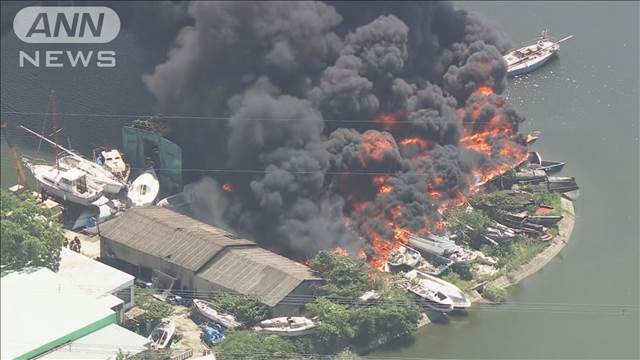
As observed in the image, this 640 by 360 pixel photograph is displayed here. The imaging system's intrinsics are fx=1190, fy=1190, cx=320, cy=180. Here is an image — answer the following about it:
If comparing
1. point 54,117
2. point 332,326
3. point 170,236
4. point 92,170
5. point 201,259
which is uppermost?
point 54,117

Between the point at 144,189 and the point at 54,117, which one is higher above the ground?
the point at 54,117

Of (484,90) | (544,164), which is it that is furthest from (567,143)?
(484,90)

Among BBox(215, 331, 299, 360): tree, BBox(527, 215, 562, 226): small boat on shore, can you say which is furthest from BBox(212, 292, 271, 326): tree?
BBox(527, 215, 562, 226): small boat on shore

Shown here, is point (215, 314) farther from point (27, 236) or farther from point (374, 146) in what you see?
point (374, 146)

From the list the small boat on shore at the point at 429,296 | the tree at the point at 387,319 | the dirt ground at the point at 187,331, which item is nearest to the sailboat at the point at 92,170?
the dirt ground at the point at 187,331

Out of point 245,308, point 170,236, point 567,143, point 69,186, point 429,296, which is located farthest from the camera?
point 567,143

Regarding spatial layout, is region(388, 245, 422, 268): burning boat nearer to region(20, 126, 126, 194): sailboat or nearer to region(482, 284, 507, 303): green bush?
region(482, 284, 507, 303): green bush

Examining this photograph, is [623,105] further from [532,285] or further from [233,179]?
[233,179]
